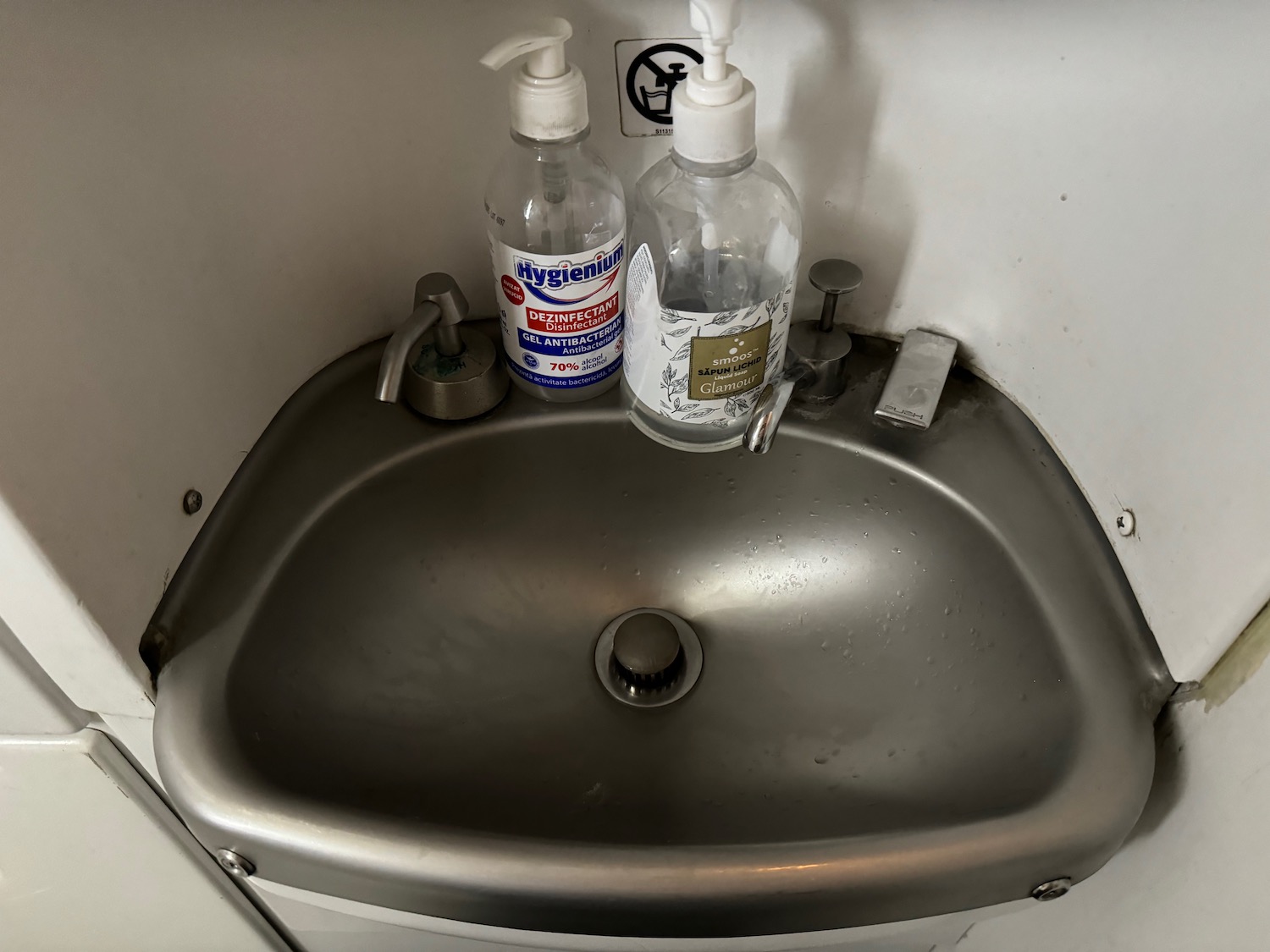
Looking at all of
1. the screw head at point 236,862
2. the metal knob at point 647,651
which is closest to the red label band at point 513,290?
the metal knob at point 647,651

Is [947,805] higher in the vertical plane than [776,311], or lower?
lower

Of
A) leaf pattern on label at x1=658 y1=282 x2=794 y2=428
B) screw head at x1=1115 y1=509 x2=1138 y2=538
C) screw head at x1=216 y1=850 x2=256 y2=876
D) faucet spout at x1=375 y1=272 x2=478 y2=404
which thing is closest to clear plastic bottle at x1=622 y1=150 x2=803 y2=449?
leaf pattern on label at x1=658 y1=282 x2=794 y2=428

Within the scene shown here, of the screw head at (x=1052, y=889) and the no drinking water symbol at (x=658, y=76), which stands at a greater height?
the no drinking water symbol at (x=658, y=76)

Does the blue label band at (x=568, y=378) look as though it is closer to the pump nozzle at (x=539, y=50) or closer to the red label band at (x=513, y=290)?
the red label band at (x=513, y=290)

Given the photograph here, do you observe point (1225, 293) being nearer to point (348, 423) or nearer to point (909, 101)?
point (909, 101)

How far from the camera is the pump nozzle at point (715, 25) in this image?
0.41m

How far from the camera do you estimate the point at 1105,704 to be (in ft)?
1.51

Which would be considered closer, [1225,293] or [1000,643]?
[1225,293]

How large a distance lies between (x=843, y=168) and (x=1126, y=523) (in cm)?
27

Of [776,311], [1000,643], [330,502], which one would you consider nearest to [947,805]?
[1000,643]

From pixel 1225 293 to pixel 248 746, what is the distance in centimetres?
54

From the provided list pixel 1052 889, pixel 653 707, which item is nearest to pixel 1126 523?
pixel 1052 889

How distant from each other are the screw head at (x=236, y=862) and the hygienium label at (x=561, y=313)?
0.32 metres

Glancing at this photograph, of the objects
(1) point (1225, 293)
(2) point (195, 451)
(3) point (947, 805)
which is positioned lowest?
(3) point (947, 805)
